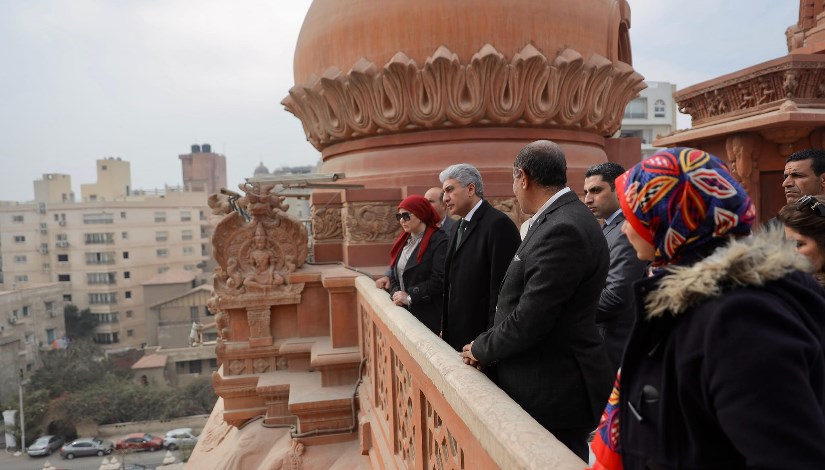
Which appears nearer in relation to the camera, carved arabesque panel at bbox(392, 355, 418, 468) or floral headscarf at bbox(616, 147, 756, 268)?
floral headscarf at bbox(616, 147, 756, 268)

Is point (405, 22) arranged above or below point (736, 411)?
above

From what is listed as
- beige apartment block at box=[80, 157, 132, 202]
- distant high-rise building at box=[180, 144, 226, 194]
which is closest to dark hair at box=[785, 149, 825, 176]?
beige apartment block at box=[80, 157, 132, 202]

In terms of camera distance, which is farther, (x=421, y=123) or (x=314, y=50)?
(x=314, y=50)

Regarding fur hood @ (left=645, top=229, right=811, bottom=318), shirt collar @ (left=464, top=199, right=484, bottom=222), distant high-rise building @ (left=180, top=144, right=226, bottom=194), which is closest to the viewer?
fur hood @ (left=645, top=229, right=811, bottom=318)

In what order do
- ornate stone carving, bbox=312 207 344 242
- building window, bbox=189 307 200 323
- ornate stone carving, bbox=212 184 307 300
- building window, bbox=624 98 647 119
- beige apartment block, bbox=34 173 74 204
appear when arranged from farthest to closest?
beige apartment block, bbox=34 173 74 204, building window, bbox=189 307 200 323, building window, bbox=624 98 647 119, ornate stone carving, bbox=312 207 344 242, ornate stone carving, bbox=212 184 307 300

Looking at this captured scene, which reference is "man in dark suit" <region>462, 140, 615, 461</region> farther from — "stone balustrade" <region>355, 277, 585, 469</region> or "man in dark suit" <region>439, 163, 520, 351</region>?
"man in dark suit" <region>439, 163, 520, 351</region>

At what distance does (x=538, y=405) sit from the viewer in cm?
209

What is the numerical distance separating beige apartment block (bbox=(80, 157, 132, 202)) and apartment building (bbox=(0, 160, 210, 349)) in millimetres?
6406

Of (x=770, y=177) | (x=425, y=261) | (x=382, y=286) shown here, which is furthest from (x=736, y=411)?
(x=770, y=177)

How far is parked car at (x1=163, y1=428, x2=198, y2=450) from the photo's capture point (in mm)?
26281

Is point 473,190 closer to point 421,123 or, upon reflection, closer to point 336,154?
point 421,123

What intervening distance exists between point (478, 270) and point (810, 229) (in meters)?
1.40

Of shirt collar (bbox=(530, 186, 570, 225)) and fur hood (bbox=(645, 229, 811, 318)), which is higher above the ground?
shirt collar (bbox=(530, 186, 570, 225))

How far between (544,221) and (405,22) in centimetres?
422
